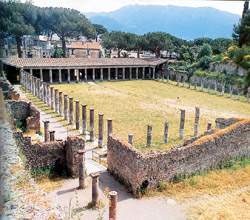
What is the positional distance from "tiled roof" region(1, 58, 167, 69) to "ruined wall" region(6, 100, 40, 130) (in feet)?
63.1

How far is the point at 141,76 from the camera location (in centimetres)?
6006

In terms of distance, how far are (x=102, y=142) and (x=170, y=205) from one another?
755cm

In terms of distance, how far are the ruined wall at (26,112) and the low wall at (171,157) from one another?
25.0 ft

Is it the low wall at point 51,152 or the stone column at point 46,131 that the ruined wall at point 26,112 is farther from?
the low wall at point 51,152

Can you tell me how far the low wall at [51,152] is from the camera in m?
11.6

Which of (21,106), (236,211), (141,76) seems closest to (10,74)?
(21,106)

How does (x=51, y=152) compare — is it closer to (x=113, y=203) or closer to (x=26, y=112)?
(x=113, y=203)

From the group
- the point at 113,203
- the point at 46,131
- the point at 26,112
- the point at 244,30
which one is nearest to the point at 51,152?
the point at 46,131

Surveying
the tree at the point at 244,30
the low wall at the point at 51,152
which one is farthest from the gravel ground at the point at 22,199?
the tree at the point at 244,30

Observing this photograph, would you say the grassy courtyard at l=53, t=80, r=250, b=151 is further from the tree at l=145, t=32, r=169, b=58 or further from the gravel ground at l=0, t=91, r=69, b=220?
the tree at l=145, t=32, r=169, b=58

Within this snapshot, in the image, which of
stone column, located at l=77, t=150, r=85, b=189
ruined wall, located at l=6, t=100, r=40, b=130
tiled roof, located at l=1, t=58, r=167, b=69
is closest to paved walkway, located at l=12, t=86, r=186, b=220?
stone column, located at l=77, t=150, r=85, b=189

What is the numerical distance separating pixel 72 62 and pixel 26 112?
93.9ft

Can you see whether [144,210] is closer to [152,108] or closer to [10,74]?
[152,108]

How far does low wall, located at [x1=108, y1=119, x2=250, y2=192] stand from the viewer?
36.0 feet
